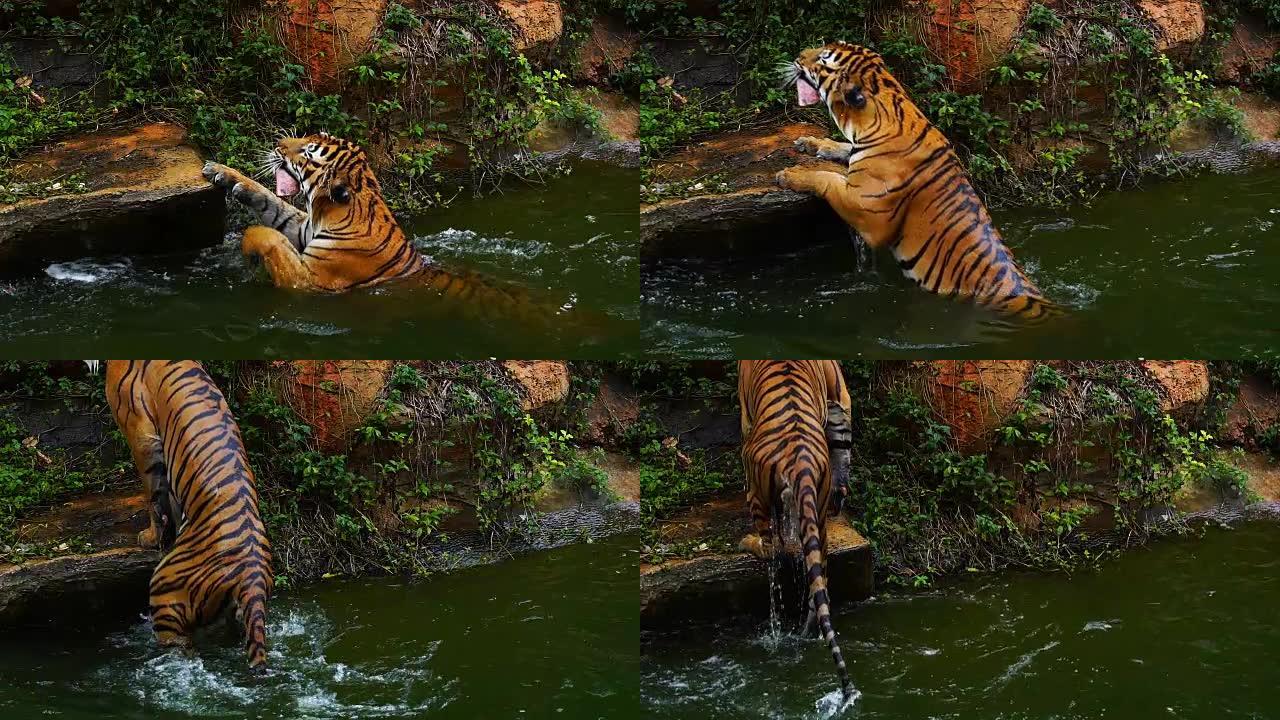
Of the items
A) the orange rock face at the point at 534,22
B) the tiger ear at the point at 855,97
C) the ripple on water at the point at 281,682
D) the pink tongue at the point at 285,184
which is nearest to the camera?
the ripple on water at the point at 281,682

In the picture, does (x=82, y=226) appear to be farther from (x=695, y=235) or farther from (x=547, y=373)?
(x=695, y=235)

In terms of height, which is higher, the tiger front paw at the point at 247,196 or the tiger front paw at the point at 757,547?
the tiger front paw at the point at 247,196

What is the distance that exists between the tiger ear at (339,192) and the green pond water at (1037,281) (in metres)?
1.55

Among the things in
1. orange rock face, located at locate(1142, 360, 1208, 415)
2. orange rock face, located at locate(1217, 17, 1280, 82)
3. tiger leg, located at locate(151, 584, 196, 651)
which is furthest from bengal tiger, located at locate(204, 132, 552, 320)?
orange rock face, located at locate(1217, 17, 1280, 82)

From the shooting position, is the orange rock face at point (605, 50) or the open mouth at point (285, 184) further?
the orange rock face at point (605, 50)

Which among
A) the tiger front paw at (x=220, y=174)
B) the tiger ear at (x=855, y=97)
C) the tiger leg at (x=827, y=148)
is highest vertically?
the tiger ear at (x=855, y=97)

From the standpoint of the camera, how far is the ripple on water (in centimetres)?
483

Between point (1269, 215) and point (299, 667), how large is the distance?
228 inches

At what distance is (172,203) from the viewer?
6262 millimetres

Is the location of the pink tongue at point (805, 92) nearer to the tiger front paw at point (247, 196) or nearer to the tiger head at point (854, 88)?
the tiger head at point (854, 88)

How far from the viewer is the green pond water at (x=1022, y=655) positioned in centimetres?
493

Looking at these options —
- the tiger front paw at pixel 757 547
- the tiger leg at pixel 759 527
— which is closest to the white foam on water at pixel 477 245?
the tiger leg at pixel 759 527

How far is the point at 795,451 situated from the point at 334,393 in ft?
8.10

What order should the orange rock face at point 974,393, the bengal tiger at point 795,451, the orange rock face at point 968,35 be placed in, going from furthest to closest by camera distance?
the orange rock face at point 968,35 < the orange rock face at point 974,393 < the bengal tiger at point 795,451
